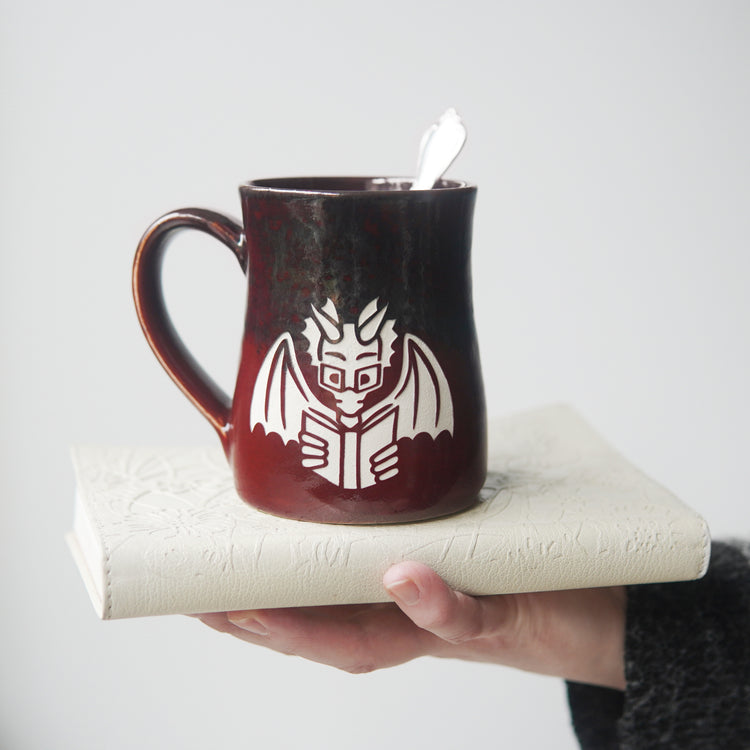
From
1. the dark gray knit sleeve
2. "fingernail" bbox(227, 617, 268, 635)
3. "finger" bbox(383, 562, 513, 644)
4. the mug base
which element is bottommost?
the dark gray knit sleeve

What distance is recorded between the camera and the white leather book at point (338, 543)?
0.55 m

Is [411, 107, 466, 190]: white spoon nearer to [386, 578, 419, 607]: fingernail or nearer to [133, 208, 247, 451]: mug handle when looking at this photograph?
[133, 208, 247, 451]: mug handle

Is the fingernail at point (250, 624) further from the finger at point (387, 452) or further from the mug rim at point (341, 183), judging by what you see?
the mug rim at point (341, 183)

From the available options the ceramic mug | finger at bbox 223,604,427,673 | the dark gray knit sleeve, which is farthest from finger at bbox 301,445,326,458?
the dark gray knit sleeve

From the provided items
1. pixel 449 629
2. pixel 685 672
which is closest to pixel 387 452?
pixel 449 629

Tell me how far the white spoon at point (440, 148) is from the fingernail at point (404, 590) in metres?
0.24

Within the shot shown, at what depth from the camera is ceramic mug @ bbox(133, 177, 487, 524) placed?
1.80 ft

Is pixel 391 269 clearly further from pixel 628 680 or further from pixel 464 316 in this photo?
pixel 628 680

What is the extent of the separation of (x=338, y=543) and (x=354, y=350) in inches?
4.4

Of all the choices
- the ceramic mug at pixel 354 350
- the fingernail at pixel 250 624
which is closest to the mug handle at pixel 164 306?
the ceramic mug at pixel 354 350

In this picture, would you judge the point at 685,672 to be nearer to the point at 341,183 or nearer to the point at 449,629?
the point at 449,629

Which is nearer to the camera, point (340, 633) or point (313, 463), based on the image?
point (313, 463)

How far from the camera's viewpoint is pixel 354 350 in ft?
1.82

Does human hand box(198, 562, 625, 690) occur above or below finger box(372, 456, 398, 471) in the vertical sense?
below
